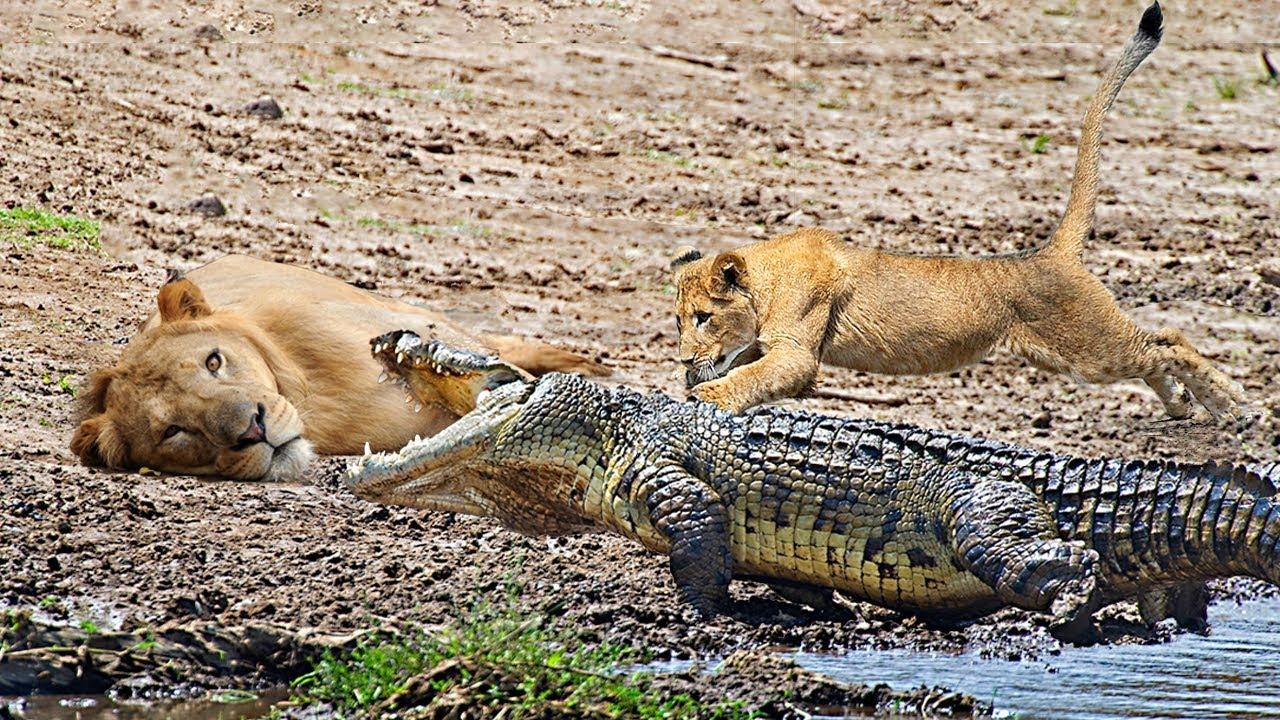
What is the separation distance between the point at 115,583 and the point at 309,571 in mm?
684

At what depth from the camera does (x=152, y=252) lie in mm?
10984

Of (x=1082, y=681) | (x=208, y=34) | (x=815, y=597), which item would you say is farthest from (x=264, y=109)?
(x=1082, y=681)

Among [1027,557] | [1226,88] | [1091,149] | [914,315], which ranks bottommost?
[1027,557]

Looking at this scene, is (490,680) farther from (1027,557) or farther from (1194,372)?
(1194,372)

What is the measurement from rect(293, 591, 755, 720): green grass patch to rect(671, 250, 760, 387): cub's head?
3687mm

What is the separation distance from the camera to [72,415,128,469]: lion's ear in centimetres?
758

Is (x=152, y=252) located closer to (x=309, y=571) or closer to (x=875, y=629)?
(x=309, y=571)

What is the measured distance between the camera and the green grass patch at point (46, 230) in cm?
1069

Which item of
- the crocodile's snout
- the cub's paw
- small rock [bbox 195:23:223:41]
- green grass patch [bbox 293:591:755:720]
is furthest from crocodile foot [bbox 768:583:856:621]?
small rock [bbox 195:23:223:41]

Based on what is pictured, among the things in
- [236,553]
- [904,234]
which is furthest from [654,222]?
[236,553]

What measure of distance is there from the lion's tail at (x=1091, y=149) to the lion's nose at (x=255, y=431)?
4343 millimetres

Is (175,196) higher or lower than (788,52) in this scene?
lower

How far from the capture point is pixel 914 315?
9.16 m

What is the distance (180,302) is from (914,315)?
364 cm
